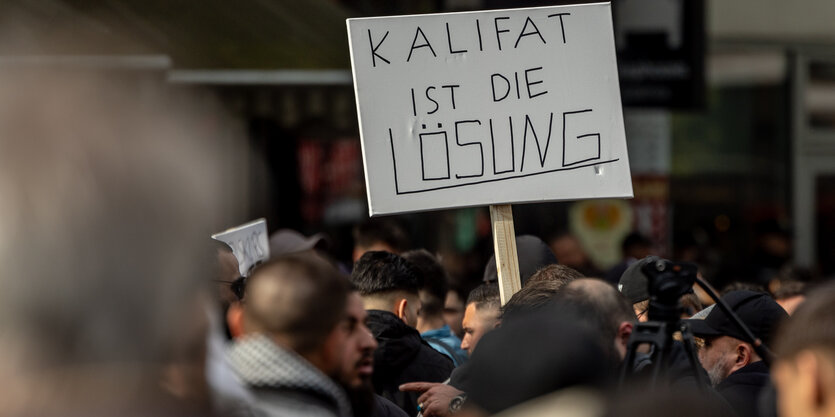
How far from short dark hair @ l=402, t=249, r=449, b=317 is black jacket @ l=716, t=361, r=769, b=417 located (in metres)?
1.53

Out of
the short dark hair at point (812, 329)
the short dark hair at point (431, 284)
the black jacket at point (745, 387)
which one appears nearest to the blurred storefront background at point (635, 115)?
the short dark hair at point (431, 284)

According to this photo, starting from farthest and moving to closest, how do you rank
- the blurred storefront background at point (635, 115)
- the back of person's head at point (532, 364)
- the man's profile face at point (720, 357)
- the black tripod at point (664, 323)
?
the blurred storefront background at point (635, 115) < the man's profile face at point (720, 357) < the black tripod at point (664, 323) < the back of person's head at point (532, 364)

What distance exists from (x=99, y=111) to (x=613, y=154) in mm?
2626

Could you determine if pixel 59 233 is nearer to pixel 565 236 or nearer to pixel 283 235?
pixel 283 235

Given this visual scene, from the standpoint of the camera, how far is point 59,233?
1.49 meters

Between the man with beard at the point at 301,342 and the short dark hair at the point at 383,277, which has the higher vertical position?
the man with beard at the point at 301,342

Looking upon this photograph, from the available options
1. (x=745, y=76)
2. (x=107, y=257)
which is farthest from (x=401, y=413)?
(x=745, y=76)

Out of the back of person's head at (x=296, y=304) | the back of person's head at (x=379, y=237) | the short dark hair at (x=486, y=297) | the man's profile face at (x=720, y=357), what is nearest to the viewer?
the back of person's head at (x=296, y=304)

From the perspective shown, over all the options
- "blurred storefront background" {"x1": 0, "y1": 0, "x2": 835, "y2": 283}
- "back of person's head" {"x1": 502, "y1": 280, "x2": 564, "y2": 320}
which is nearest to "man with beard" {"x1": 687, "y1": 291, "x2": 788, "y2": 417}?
"back of person's head" {"x1": 502, "y1": 280, "x2": 564, "y2": 320}

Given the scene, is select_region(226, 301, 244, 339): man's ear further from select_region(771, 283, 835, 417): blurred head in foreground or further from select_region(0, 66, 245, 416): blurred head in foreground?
select_region(771, 283, 835, 417): blurred head in foreground

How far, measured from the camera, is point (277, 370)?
2104mm

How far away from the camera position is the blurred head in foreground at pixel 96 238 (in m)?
1.45

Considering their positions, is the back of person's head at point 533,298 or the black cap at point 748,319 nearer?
the back of person's head at point 533,298

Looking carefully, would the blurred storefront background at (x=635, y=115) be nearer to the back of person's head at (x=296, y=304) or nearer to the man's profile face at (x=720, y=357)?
the man's profile face at (x=720, y=357)
